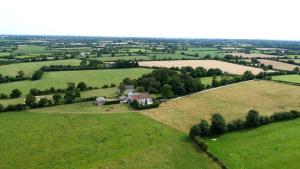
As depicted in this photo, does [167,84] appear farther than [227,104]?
Yes

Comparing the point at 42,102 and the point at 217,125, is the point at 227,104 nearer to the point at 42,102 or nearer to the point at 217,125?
the point at 217,125

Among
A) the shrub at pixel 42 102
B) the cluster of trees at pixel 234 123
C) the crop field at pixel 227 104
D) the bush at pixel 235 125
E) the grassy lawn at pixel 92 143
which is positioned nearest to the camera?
the grassy lawn at pixel 92 143

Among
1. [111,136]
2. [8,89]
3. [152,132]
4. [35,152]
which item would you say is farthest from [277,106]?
[8,89]

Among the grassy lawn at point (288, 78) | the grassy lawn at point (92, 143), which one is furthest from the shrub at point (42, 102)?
the grassy lawn at point (288, 78)

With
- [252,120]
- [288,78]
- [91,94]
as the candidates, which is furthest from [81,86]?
[288,78]

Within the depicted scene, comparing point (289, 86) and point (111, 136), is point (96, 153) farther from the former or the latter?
point (289, 86)

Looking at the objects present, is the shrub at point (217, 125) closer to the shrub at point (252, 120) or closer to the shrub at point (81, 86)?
the shrub at point (252, 120)
